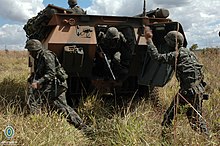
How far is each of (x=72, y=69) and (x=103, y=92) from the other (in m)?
0.83

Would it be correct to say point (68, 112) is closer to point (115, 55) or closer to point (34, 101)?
point (34, 101)

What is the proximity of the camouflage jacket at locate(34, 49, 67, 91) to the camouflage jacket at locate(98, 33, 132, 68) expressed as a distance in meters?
1.16

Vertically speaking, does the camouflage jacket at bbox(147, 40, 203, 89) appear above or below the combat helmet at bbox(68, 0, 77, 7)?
below

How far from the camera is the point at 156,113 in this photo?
18.1 ft

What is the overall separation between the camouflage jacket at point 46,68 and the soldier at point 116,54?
1101 mm

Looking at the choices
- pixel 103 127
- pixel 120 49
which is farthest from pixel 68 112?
pixel 120 49

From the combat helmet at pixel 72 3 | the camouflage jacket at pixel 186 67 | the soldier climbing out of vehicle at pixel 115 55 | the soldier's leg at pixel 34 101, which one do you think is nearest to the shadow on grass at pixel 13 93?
the soldier's leg at pixel 34 101

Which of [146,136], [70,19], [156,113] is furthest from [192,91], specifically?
[70,19]

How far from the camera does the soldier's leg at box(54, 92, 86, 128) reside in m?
5.25

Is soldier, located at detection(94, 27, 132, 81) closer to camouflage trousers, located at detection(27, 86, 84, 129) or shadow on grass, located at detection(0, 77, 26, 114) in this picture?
camouflage trousers, located at detection(27, 86, 84, 129)

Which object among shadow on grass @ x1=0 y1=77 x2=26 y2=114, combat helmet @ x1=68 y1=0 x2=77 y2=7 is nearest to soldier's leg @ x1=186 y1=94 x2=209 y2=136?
shadow on grass @ x1=0 y1=77 x2=26 y2=114

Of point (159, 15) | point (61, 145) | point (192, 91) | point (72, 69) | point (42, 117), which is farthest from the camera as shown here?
point (159, 15)

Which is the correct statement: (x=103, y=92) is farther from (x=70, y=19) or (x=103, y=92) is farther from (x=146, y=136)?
(x=146, y=136)

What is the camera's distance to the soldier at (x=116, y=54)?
6.11 meters
